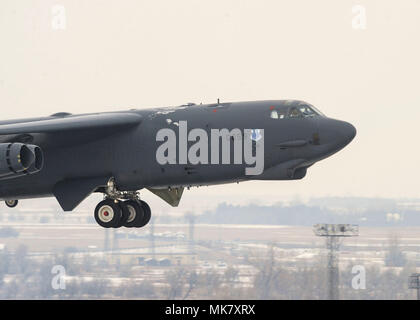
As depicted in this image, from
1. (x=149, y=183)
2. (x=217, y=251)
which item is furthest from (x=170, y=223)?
(x=149, y=183)

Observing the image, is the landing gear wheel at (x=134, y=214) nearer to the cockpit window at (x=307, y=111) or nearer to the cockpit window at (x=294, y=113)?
the cockpit window at (x=294, y=113)

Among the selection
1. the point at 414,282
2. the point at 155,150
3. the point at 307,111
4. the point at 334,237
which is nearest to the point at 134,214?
the point at 155,150

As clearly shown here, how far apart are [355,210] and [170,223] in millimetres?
9630

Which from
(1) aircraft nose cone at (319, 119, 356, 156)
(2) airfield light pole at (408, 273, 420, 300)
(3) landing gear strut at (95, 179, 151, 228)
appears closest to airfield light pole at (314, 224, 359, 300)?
(2) airfield light pole at (408, 273, 420, 300)

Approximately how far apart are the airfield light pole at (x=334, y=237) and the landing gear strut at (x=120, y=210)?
20.3 metres

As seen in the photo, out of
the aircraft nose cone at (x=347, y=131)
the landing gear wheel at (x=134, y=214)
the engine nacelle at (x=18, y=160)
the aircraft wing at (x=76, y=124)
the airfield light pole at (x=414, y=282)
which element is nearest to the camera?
the aircraft nose cone at (x=347, y=131)

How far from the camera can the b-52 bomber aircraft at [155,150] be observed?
84.3ft

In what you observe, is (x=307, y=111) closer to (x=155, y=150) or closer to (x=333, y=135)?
(x=333, y=135)

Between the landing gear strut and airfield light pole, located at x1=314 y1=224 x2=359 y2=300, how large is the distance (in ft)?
66.7

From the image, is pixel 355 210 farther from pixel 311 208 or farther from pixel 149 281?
pixel 149 281

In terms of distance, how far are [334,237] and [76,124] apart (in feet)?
85.5

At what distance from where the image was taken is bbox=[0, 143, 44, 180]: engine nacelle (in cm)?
2606

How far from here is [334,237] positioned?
50562 millimetres

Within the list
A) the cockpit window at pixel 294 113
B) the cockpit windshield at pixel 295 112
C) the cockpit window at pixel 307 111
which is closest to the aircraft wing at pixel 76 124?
the cockpit windshield at pixel 295 112
